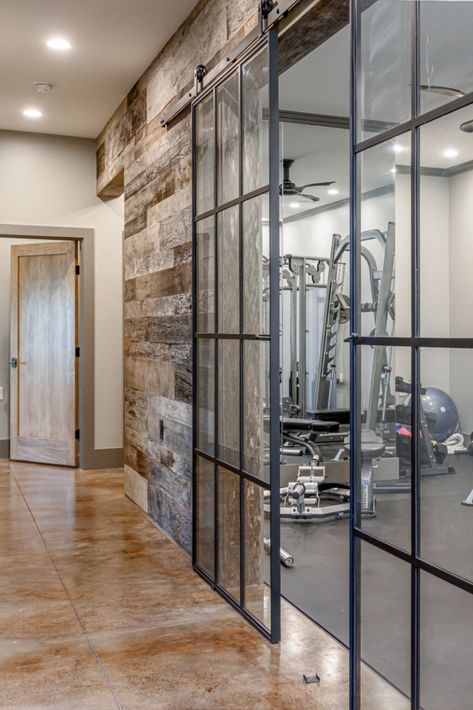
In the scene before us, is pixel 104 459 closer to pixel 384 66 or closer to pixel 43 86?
pixel 43 86

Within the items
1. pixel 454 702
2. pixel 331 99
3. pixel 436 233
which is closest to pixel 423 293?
pixel 436 233

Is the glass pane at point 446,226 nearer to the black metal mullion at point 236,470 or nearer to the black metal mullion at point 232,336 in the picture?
the black metal mullion at point 232,336

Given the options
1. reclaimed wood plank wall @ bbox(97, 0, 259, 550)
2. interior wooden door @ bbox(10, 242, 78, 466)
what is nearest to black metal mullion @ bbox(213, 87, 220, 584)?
reclaimed wood plank wall @ bbox(97, 0, 259, 550)

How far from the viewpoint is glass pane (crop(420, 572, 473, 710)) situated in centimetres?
166

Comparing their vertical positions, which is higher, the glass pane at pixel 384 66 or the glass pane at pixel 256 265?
the glass pane at pixel 384 66

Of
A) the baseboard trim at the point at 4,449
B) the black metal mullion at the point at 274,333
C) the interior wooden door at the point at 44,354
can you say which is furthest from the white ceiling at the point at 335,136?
the baseboard trim at the point at 4,449

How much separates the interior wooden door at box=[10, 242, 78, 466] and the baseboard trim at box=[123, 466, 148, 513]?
4.82 feet

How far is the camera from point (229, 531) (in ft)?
10.4

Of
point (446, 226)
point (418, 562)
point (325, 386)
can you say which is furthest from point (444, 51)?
point (325, 386)

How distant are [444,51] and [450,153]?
0.24m

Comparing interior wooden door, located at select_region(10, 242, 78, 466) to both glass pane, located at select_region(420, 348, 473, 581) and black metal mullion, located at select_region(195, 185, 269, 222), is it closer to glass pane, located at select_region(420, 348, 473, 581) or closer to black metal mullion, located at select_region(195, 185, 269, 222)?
black metal mullion, located at select_region(195, 185, 269, 222)

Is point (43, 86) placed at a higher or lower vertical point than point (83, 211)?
higher

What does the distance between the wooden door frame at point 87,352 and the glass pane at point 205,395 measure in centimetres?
303

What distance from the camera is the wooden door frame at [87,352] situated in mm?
6344
